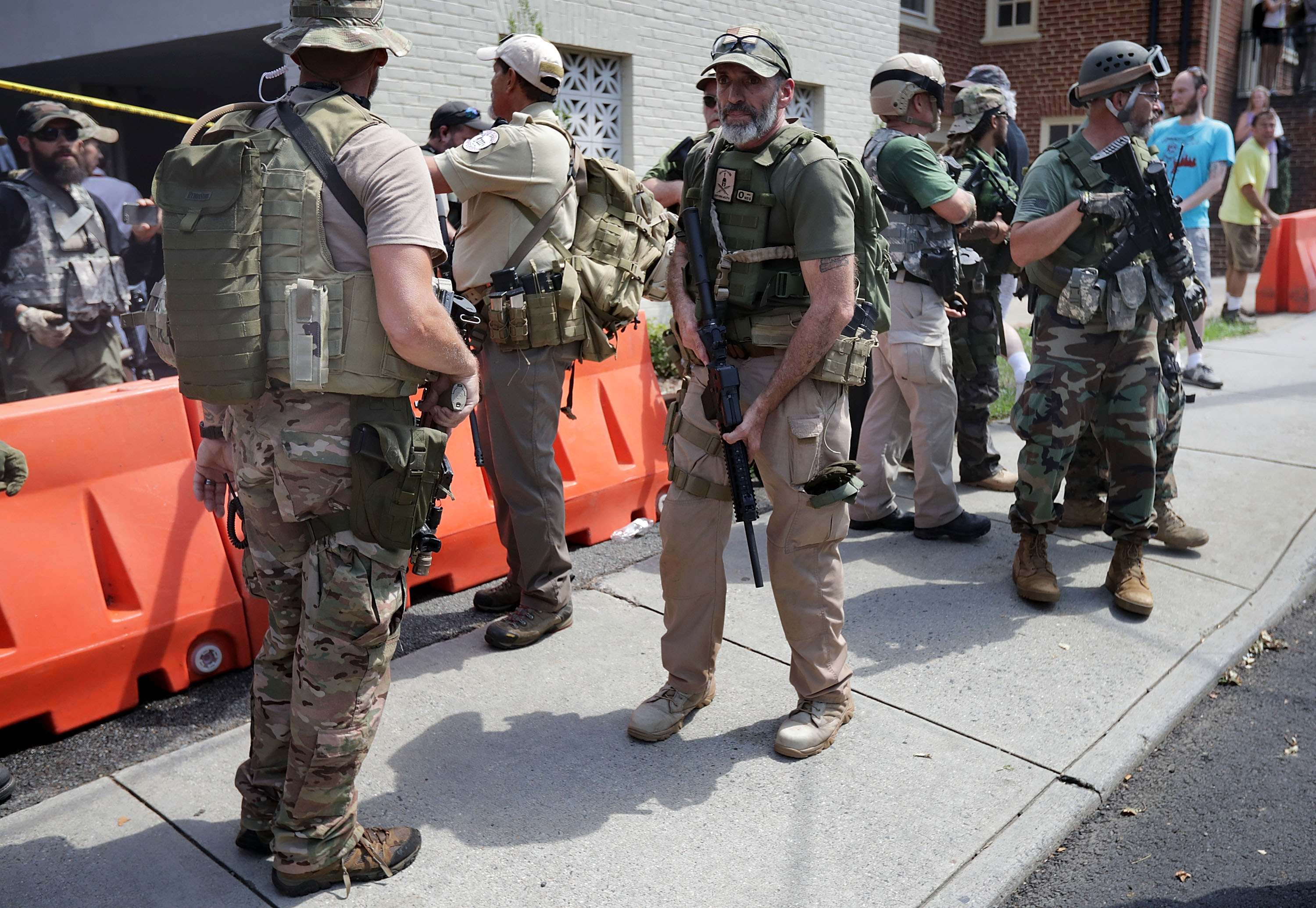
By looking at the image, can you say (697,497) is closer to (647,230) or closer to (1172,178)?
(647,230)

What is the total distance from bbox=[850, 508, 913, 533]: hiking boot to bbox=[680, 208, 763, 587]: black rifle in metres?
2.26

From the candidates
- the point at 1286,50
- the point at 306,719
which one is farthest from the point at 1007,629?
the point at 1286,50

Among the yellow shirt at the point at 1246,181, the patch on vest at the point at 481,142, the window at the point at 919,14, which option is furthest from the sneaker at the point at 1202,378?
the window at the point at 919,14

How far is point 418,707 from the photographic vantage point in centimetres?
353

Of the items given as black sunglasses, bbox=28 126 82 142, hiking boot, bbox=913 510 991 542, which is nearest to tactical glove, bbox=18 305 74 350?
black sunglasses, bbox=28 126 82 142

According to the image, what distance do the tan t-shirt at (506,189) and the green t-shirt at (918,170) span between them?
170cm

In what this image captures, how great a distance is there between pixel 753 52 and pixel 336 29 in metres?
1.24

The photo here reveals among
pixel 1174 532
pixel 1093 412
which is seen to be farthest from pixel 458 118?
pixel 1174 532

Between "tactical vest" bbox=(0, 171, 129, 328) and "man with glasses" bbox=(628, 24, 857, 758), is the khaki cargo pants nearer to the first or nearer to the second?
"man with glasses" bbox=(628, 24, 857, 758)

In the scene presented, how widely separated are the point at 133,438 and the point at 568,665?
182cm

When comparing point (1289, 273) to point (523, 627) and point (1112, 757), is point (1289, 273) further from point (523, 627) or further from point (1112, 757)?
point (523, 627)

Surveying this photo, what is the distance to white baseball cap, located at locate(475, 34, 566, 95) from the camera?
3.76 meters

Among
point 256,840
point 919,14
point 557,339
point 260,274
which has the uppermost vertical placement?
point 919,14

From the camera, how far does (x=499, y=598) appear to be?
14.1 ft
